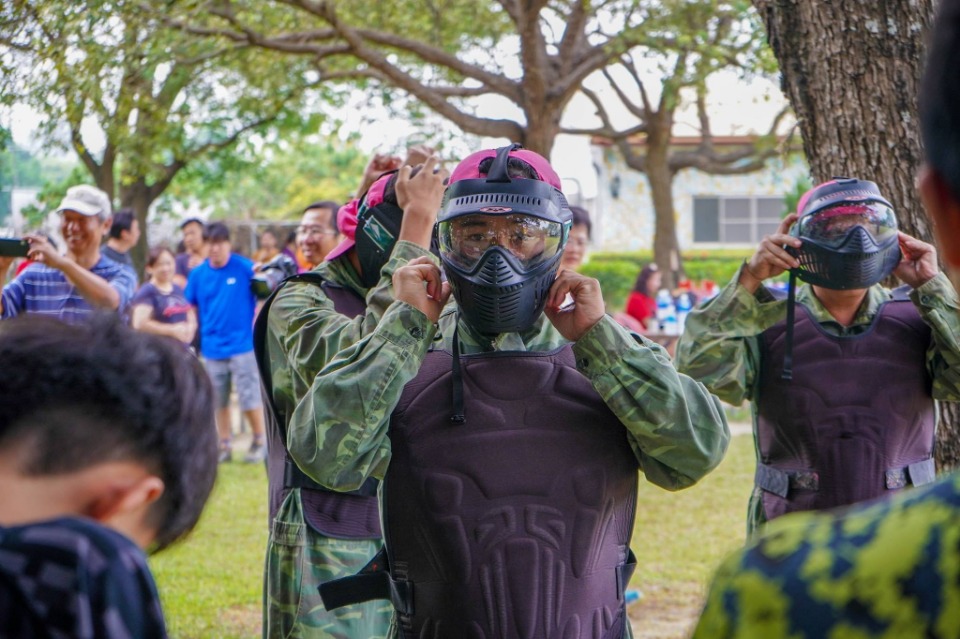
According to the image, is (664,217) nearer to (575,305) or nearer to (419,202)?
(419,202)

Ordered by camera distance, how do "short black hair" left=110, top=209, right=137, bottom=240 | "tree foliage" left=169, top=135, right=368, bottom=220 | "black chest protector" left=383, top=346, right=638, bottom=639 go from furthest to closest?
"tree foliage" left=169, top=135, right=368, bottom=220 → "short black hair" left=110, top=209, right=137, bottom=240 → "black chest protector" left=383, top=346, right=638, bottom=639

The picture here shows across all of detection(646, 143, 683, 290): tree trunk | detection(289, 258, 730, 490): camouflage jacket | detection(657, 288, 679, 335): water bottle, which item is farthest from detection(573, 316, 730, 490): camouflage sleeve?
detection(646, 143, 683, 290): tree trunk

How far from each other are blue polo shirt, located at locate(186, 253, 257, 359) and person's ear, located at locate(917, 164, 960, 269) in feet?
30.6

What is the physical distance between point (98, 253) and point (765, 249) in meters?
3.79

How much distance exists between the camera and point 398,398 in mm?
2678

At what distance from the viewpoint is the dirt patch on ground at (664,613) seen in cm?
611

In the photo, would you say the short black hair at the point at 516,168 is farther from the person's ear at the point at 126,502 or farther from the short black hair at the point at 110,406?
the person's ear at the point at 126,502

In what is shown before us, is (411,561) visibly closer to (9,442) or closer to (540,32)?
(9,442)

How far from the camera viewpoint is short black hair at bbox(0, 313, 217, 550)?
1.44 meters

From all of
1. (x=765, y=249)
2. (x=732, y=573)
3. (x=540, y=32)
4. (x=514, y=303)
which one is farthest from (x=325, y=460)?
(x=540, y=32)

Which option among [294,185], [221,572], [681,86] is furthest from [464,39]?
[294,185]

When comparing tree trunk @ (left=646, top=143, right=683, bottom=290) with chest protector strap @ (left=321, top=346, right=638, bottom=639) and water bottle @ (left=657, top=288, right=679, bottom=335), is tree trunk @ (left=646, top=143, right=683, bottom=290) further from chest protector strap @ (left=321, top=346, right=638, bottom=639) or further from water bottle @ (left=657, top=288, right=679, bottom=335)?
chest protector strap @ (left=321, top=346, right=638, bottom=639)

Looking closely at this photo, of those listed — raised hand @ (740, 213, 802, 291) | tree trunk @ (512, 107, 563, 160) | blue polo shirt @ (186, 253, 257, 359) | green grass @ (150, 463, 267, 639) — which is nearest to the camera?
raised hand @ (740, 213, 802, 291)

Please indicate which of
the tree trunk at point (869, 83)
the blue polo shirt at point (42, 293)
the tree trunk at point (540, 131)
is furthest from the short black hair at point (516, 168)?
the tree trunk at point (540, 131)
